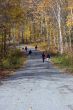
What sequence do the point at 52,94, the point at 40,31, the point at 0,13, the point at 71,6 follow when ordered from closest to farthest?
the point at 52,94
the point at 0,13
the point at 71,6
the point at 40,31

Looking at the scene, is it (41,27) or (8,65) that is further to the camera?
(41,27)

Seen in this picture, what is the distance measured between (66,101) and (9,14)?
98.0 feet

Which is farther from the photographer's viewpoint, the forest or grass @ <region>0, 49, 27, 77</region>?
the forest

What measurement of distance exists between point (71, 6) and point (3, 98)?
44.1 meters

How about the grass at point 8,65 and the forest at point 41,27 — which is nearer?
the grass at point 8,65

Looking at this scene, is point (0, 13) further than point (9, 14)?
No

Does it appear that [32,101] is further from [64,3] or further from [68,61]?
[64,3]

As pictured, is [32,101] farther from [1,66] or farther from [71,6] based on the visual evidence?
[71,6]

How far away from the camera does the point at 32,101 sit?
15148 millimetres

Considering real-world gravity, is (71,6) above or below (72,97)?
above

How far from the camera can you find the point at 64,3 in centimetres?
6031

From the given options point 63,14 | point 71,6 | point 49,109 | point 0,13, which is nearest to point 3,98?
point 49,109

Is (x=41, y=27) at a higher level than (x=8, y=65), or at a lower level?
higher

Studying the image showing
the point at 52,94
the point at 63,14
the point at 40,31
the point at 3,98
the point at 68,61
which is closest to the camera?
the point at 3,98
